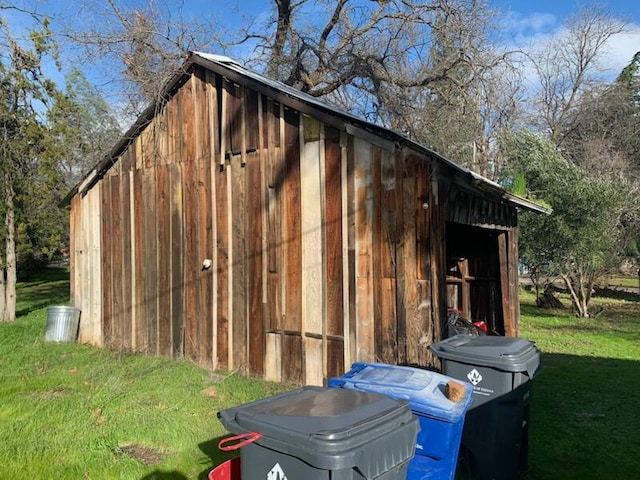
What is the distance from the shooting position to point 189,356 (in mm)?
8320

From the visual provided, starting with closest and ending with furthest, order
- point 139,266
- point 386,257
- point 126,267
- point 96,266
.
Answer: point 386,257 → point 139,266 → point 126,267 → point 96,266

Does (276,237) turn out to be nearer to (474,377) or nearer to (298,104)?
(298,104)

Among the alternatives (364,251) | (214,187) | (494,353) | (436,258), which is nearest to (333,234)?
(364,251)

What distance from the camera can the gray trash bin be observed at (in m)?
2.38

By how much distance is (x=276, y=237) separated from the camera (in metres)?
7.21

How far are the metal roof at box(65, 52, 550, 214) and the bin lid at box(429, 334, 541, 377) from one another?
235 cm

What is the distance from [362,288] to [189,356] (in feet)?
12.0

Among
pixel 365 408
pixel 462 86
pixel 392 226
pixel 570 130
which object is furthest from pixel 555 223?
pixel 570 130

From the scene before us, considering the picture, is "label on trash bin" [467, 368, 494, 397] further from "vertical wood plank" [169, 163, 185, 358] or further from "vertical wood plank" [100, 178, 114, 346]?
"vertical wood plank" [100, 178, 114, 346]

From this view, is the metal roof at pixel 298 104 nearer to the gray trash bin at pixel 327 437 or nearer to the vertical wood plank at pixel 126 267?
the vertical wood plank at pixel 126 267

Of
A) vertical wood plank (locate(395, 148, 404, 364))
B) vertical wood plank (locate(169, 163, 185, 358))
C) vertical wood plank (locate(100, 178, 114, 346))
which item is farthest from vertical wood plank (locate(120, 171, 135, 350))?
vertical wood plank (locate(395, 148, 404, 364))

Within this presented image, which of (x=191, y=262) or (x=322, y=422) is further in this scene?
(x=191, y=262)

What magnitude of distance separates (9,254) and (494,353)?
1322 centimetres

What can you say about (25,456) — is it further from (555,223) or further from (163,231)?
(555,223)
